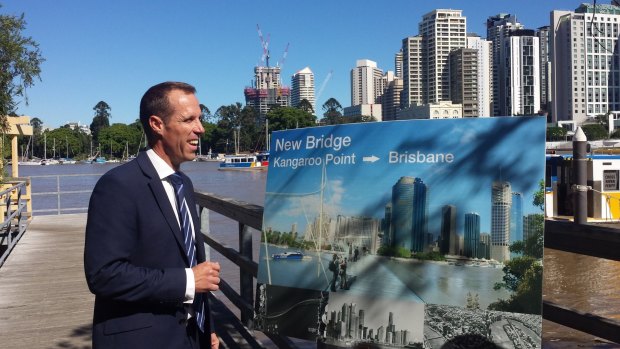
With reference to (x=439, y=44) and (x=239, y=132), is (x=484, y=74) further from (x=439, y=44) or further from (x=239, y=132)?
(x=239, y=132)

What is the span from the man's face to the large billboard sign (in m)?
0.68

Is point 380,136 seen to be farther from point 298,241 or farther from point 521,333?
point 521,333

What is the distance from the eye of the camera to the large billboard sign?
83.5 inches

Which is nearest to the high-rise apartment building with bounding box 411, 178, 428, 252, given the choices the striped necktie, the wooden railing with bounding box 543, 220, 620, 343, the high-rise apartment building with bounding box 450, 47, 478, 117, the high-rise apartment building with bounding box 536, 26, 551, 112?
the wooden railing with bounding box 543, 220, 620, 343

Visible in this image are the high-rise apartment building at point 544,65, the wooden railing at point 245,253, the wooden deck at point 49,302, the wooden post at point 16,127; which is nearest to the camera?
the wooden railing at point 245,253

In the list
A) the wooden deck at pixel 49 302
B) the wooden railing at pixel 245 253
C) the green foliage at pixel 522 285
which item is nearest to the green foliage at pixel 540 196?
the green foliage at pixel 522 285

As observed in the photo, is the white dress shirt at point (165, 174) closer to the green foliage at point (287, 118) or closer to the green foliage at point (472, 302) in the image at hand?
the green foliage at point (472, 302)

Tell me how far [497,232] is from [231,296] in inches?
113

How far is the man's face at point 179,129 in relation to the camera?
2209mm

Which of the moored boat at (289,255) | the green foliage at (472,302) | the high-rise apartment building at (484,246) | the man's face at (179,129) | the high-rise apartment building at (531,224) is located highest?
the man's face at (179,129)

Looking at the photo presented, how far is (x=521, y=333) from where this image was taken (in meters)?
2.12

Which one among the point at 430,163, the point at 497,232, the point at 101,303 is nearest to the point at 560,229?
the point at 497,232

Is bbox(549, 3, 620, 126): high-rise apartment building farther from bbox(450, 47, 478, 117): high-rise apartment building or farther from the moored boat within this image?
the moored boat

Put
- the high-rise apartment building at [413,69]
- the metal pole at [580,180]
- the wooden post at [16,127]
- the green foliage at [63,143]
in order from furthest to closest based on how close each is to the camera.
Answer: the green foliage at [63,143] → the high-rise apartment building at [413,69] → the metal pole at [580,180] → the wooden post at [16,127]
